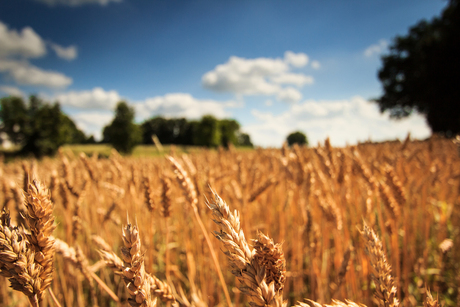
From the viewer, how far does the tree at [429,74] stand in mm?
18172

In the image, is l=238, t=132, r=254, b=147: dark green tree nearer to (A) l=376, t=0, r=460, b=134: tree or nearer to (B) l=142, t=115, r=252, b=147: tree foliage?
(B) l=142, t=115, r=252, b=147: tree foliage

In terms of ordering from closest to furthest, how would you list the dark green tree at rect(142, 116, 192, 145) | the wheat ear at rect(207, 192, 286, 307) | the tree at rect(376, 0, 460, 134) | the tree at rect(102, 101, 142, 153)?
the wheat ear at rect(207, 192, 286, 307) → the tree at rect(376, 0, 460, 134) → the tree at rect(102, 101, 142, 153) → the dark green tree at rect(142, 116, 192, 145)

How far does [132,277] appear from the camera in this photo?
23.7 inches

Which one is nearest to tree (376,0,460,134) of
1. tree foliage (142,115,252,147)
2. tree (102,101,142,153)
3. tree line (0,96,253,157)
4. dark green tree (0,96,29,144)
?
tree line (0,96,253,157)

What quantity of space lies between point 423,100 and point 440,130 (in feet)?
10.9

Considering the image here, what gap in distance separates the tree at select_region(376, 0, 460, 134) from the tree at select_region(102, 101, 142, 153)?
42.1 metres

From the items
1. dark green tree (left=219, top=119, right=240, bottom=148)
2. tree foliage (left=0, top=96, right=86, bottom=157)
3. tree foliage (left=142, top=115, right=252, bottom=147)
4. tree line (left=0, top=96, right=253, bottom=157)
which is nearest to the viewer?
tree foliage (left=0, top=96, right=86, bottom=157)

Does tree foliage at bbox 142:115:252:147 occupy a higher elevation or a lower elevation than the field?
higher

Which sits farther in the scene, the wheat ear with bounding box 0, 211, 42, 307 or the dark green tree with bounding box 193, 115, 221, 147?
the dark green tree with bounding box 193, 115, 221, 147

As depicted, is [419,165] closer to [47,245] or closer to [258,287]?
[258,287]

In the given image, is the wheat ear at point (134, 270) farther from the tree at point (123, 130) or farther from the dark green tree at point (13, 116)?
the dark green tree at point (13, 116)

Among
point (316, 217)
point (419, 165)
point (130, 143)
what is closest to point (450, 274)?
point (316, 217)

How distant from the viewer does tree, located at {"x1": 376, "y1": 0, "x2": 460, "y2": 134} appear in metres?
18.2

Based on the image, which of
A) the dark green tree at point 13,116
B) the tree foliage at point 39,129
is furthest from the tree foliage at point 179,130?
the tree foliage at point 39,129
